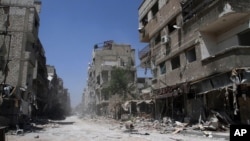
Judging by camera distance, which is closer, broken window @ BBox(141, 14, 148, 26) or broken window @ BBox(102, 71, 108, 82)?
broken window @ BBox(141, 14, 148, 26)

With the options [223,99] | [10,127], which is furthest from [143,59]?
[10,127]

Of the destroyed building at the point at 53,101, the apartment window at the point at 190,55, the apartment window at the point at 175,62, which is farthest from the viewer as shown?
the destroyed building at the point at 53,101

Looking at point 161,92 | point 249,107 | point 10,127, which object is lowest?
point 10,127

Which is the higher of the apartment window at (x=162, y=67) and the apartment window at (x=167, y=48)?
the apartment window at (x=167, y=48)

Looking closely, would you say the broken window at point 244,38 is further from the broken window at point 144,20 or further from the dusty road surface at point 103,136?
the broken window at point 144,20

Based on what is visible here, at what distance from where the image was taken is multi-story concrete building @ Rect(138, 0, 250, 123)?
622 inches

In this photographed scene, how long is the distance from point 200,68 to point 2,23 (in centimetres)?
2045

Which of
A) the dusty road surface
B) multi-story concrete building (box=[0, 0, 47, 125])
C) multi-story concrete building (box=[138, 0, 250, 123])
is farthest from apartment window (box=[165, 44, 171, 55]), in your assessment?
multi-story concrete building (box=[0, 0, 47, 125])

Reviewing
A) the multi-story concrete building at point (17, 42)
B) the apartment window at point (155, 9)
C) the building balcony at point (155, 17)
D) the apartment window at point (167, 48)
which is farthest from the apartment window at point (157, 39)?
the multi-story concrete building at point (17, 42)

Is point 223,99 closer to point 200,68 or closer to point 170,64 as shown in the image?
point 200,68

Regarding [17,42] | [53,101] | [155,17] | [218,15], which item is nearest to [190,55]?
[218,15]

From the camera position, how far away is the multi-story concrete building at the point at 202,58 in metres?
15.8

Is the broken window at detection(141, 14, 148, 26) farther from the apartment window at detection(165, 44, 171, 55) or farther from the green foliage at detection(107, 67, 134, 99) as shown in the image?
the green foliage at detection(107, 67, 134, 99)

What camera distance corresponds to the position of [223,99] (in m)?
17.9
